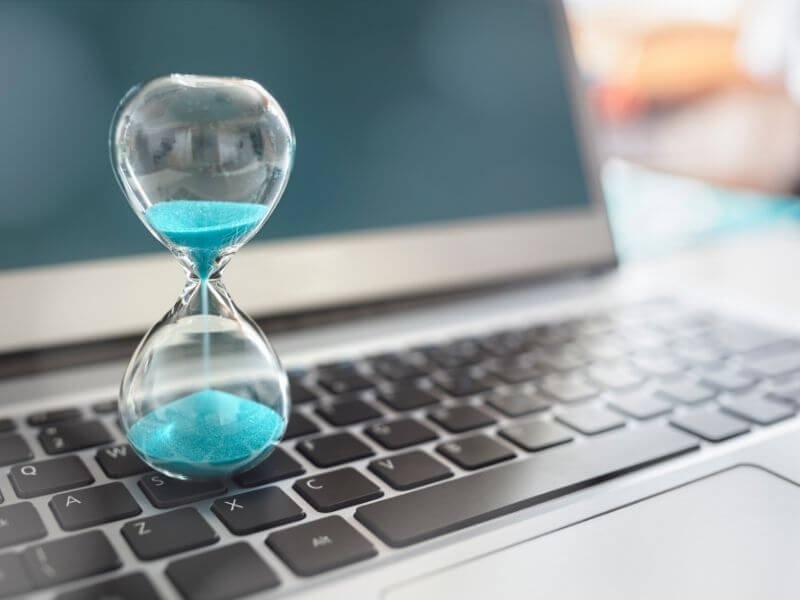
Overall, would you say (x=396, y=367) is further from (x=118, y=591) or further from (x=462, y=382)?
(x=118, y=591)

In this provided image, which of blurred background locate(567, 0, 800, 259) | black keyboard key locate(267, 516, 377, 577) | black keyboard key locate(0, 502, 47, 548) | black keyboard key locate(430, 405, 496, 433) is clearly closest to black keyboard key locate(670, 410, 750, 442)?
black keyboard key locate(430, 405, 496, 433)

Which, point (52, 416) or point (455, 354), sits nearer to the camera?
point (52, 416)

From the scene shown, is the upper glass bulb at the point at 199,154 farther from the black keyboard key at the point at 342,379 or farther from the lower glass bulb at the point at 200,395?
the black keyboard key at the point at 342,379

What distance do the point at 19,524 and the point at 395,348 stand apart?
0.29 meters

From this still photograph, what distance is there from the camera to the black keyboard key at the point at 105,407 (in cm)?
46

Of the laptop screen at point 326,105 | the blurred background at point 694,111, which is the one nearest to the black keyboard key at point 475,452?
the laptop screen at point 326,105

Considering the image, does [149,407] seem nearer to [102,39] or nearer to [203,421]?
[203,421]

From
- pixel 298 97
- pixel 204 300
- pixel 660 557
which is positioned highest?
pixel 298 97

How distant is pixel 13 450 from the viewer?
396 millimetres

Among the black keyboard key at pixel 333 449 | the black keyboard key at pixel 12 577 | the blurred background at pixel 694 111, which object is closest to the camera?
the black keyboard key at pixel 12 577

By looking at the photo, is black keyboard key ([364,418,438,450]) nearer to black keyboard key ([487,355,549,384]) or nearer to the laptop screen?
black keyboard key ([487,355,549,384])

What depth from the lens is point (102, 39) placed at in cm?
54

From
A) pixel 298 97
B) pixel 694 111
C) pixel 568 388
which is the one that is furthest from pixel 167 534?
pixel 694 111

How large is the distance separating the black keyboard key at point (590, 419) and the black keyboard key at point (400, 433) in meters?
0.08
